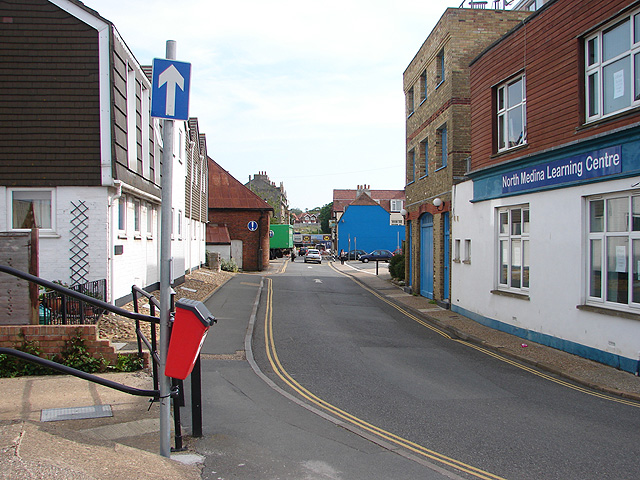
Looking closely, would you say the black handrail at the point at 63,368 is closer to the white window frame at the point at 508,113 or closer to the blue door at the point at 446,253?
the white window frame at the point at 508,113

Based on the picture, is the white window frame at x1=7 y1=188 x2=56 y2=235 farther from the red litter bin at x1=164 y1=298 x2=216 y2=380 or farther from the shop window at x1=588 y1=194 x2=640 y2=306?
the shop window at x1=588 y1=194 x2=640 y2=306

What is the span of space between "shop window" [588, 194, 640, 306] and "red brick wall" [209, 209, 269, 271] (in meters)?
30.8

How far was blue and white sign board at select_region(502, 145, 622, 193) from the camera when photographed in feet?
32.0

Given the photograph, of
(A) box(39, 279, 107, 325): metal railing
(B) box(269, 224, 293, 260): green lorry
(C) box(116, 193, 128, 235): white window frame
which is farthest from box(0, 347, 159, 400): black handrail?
(B) box(269, 224, 293, 260): green lorry

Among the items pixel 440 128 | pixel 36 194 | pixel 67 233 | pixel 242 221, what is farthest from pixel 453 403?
pixel 242 221

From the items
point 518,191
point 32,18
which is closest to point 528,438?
point 518,191

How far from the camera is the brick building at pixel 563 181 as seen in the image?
9523mm

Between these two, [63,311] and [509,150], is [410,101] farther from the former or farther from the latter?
[63,311]

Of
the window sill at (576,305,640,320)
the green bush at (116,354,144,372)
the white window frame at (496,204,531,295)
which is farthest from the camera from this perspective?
the white window frame at (496,204,531,295)

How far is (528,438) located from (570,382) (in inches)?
139

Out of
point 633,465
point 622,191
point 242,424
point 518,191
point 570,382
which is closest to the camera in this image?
point 633,465

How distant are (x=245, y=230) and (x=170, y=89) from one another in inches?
1410

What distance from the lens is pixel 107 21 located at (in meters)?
12.0

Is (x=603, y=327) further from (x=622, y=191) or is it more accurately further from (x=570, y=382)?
(x=622, y=191)
